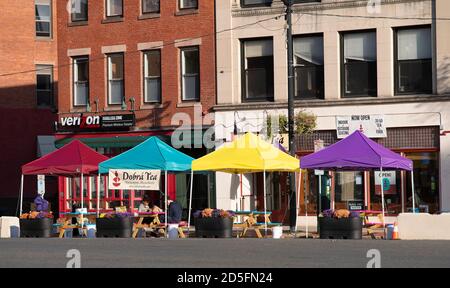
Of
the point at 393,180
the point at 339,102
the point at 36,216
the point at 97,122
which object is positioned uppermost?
the point at 339,102

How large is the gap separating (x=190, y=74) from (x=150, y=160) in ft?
27.8

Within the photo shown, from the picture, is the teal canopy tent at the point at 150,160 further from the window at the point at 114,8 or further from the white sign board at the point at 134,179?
the window at the point at 114,8

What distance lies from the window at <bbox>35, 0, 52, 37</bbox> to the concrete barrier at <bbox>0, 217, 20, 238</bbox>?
18315 mm

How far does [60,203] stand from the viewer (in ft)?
115

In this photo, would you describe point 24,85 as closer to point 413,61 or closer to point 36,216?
point 36,216

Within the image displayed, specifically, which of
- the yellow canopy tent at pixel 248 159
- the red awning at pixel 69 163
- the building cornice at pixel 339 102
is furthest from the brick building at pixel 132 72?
the yellow canopy tent at pixel 248 159

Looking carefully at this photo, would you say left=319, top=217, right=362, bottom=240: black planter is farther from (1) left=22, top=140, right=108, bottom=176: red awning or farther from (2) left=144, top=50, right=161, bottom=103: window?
(2) left=144, top=50, right=161, bottom=103: window

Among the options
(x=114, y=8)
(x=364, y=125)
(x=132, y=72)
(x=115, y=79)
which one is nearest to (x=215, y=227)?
(x=364, y=125)

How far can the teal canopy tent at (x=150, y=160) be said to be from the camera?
25141 millimetres

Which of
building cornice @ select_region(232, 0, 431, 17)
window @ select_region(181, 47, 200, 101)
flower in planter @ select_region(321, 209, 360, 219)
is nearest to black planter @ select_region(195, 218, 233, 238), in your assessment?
flower in planter @ select_region(321, 209, 360, 219)

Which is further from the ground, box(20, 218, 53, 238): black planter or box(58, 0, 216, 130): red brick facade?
box(58, 0, 216, 130): red brick facade

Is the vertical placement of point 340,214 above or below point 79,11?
below

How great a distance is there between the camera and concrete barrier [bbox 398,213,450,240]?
22.4 meters

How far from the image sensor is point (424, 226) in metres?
22.5
